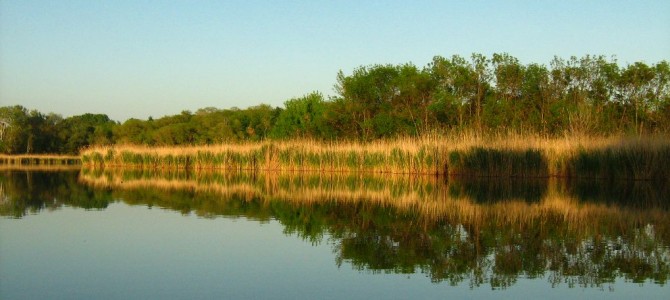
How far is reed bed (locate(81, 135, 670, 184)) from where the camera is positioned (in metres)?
16.9

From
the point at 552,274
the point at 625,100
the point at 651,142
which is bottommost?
the point at 552,274

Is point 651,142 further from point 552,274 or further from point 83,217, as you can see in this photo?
point 83,217

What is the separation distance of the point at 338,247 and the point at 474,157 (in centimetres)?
1331

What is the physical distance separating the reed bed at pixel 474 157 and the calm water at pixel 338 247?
4.35m

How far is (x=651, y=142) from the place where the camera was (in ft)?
54.1

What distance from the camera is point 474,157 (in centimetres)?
1958

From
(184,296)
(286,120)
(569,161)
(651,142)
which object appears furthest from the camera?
(286,120)

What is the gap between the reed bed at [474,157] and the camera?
1689 cm

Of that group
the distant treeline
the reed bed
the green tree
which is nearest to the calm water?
the reed bed

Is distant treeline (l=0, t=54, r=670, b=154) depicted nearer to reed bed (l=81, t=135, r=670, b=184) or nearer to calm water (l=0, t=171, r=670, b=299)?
reed bed (l=81, t=135, r=670, b=184)

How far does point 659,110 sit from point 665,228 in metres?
26.3

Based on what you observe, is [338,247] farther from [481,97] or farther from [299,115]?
[299,115]

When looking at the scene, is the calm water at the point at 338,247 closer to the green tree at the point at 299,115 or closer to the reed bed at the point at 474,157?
the reed bed at the point at 474,157

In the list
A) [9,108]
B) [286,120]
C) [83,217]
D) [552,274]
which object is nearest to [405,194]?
[83,217]
